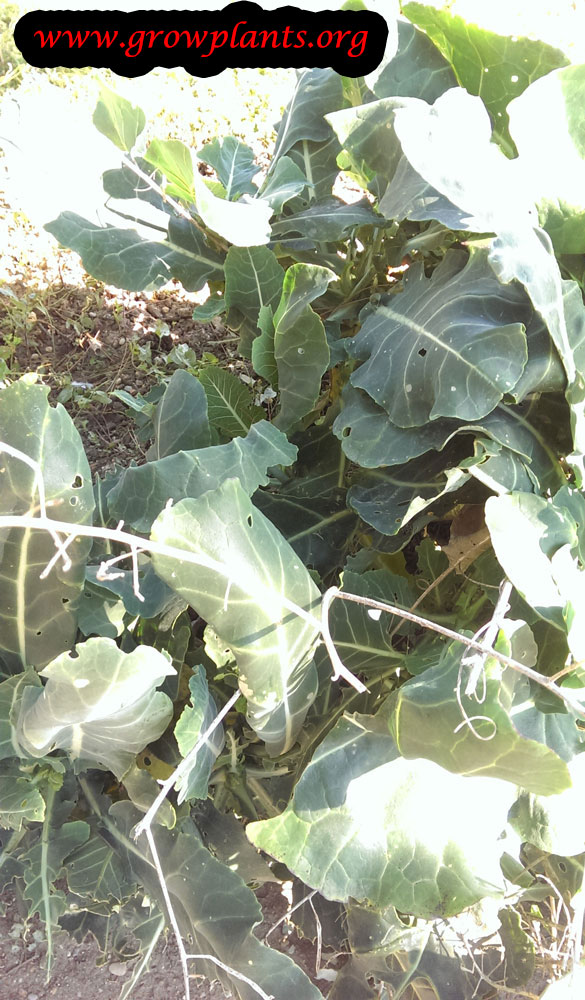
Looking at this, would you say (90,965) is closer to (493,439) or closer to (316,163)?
(493,439)

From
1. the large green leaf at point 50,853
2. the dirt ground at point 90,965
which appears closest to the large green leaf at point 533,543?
the large green leaf at point 50,853

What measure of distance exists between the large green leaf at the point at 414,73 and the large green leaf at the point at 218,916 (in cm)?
102

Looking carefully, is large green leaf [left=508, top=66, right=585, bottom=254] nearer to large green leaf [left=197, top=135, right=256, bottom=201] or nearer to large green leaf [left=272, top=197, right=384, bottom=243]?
large green leaf [left=272, top=197, right=384, bottom=243]

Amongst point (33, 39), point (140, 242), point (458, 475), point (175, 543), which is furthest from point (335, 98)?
point (33, 39)

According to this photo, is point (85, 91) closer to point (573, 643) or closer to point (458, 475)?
point (458, 475)

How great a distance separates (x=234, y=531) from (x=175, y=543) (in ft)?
0.23

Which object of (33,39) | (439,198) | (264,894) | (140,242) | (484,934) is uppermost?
(33,39)

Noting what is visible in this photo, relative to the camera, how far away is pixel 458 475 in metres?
0.85

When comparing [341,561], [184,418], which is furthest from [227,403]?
[341,561]

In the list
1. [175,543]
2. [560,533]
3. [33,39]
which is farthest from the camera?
[33,39]

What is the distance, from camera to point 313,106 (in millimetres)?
1171

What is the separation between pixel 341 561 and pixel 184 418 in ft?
1.04

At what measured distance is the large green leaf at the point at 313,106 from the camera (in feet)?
3.83

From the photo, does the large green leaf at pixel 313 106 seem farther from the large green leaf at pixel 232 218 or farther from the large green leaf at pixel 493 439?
the large green leaf at pixel 493 439
